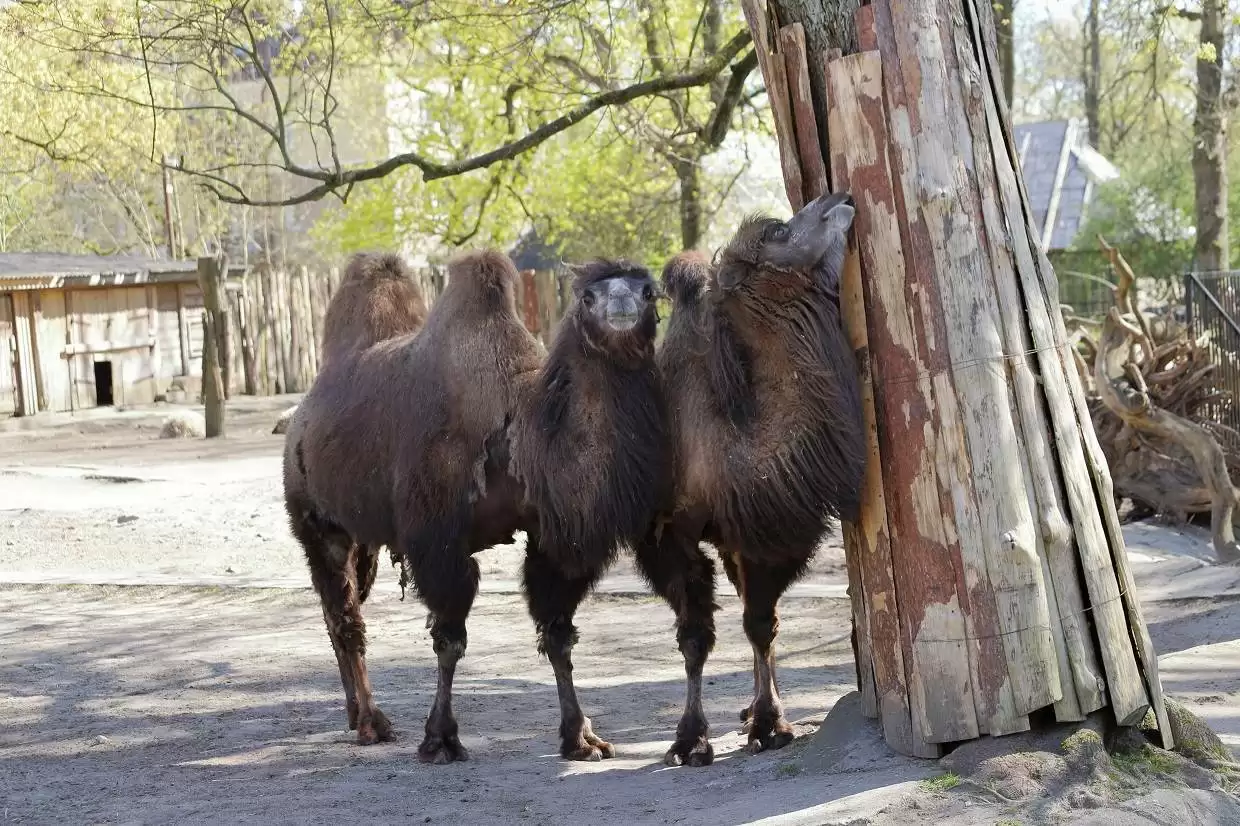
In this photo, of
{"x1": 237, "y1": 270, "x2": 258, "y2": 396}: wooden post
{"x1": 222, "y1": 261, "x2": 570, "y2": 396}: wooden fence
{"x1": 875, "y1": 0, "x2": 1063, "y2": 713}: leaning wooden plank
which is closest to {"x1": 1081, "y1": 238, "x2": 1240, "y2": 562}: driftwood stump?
{"x1": 875, "y1": 0, "x2": 1063, "y2": 713}: leaning wooden plank

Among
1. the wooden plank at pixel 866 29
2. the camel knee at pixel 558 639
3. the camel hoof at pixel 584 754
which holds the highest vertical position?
the wooden plank at pixel 866 29

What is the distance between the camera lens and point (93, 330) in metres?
26.1

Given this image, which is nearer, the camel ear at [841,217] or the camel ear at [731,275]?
the camel ear at [841,217]

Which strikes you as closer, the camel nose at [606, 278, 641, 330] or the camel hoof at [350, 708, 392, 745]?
the camel nose at [606, 278, 641, 330]

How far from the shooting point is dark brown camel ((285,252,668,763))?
17.1 feet

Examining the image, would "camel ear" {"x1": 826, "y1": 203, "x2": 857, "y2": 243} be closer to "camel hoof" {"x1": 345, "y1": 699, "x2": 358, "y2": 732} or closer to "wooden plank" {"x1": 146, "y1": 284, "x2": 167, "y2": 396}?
"camel hoof" {"x1": 345, "y1": 699, "x2": 358, "y2": 732}

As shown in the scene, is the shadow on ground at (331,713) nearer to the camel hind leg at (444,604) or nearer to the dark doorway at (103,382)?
the camel hind leg at (444,604)

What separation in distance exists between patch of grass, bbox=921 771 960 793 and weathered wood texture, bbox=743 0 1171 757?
193 mm

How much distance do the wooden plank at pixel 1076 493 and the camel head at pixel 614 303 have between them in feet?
4.55

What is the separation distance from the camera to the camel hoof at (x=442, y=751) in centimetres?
566

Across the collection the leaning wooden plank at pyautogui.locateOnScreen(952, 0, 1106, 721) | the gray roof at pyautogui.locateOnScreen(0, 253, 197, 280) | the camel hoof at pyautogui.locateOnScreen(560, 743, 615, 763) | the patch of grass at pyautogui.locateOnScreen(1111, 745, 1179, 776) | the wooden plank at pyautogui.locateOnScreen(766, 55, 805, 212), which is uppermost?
the gray roof at pyautogui.locateOnScreen(0, 253, 197, 280)

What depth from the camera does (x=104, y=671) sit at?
296 inches

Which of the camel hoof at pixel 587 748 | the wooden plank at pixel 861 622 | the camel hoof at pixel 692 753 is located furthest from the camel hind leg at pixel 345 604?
the wooden plank at pixel 861 622

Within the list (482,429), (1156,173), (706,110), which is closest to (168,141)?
(706,110)
